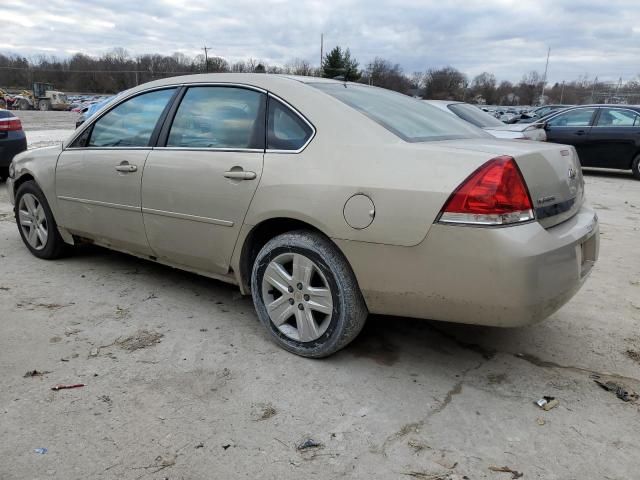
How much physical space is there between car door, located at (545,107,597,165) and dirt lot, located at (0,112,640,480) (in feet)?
27.9

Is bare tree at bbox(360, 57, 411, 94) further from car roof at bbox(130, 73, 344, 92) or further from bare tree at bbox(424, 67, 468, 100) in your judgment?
car roof at bbox(130, 73, 344, 92)

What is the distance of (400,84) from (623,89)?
83.2 feet

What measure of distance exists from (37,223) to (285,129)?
290 centimetres

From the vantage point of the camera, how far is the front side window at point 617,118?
10852mm

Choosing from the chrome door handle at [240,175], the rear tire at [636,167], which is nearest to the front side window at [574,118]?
the rear tire at [636,167]

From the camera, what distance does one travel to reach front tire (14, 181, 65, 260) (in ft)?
14.7

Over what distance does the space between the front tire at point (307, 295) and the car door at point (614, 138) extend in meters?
10.4

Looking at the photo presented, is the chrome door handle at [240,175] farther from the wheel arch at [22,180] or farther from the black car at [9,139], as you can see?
the black car at [9,139]

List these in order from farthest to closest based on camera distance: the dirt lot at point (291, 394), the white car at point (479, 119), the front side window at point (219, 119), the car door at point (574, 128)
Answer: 1. the car door at point (574, 128)
2. the white car at point (479, 119)
3. the front side window at point (219, 119)
4. the dirt lot at point (291, 394)

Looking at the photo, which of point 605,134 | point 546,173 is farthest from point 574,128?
point 546,173

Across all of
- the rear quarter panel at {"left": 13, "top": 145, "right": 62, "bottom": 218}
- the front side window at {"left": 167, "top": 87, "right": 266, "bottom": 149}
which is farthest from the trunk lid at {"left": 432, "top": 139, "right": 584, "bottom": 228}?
the rear quarter panel at {"left": 13, "top": 145, "right": 62, "bottom": 218}

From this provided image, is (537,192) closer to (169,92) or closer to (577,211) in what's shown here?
(577,211)

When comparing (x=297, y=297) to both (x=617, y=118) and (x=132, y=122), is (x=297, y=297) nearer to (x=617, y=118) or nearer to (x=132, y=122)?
(x=132, y=122)

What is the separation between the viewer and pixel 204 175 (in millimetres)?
3143
